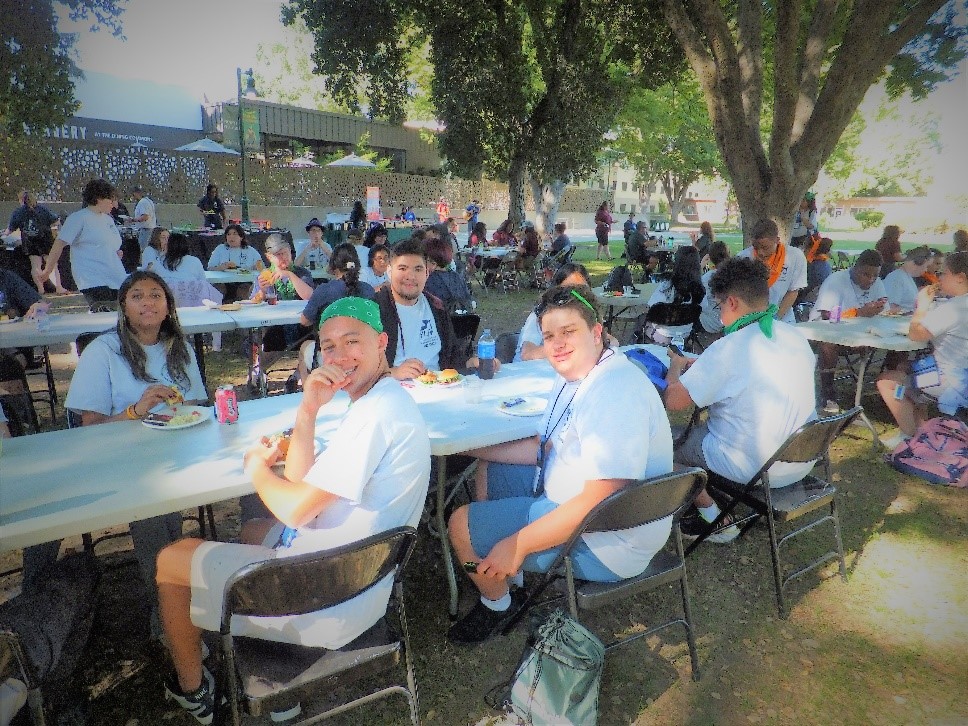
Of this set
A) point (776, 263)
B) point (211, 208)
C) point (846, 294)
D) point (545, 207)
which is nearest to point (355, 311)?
point (776, 263)

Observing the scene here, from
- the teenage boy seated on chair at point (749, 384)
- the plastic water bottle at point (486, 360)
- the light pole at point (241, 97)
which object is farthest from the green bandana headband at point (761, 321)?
the light pole at point (241, 97)

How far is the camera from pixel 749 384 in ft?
9.87

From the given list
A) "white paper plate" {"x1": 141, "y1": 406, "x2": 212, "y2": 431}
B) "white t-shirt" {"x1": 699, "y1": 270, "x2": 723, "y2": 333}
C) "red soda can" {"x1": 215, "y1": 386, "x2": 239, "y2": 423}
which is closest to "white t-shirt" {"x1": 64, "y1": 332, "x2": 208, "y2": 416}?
"white paper plate" {"x1": 141, "y1": 406, "x2": 212, "y2": 431}

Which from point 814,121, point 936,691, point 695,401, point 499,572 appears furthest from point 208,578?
point 814,121

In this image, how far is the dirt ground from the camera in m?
2.39

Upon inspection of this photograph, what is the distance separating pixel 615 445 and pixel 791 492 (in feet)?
5.14

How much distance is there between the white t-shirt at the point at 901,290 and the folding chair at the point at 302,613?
6502mm

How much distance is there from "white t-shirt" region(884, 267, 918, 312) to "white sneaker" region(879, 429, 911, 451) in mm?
1907

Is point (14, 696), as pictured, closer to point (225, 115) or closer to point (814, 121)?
point (814, 121)

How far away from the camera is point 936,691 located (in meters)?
2.52

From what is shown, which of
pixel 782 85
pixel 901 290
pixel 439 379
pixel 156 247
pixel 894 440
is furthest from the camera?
pixel 156 247

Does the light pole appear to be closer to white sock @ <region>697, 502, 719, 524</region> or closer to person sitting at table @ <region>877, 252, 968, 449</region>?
white sock @ <region>697, 502, 719, 524</region>

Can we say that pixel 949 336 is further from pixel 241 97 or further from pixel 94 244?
pixel 241 97

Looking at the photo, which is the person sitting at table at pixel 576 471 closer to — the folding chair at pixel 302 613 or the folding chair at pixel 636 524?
the folding chair at pixel 636 524
